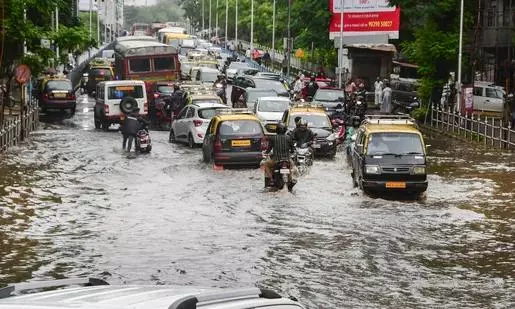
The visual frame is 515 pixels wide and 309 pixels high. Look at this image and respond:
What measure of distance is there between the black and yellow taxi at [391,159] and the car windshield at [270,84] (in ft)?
87.2

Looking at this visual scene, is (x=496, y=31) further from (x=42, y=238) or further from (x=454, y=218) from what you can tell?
(x=42, y=238)

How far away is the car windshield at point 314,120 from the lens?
33.1 metres

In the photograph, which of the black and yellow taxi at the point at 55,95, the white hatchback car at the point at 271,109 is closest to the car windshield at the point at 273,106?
the white hatchback car at the point at 271,109

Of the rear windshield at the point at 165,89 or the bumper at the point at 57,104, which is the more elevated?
the rear windshield at the point at 165,89

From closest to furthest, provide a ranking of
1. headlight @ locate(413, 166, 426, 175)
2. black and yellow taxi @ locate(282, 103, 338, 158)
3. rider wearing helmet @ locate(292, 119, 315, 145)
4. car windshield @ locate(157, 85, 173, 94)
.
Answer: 1. headlight @ locate(413, 166, 426, 175)
2. rider wearing helmet @ locate(292, 119, 315, 145)
3. black and yellow taxi @ locate(282, 103, 338, 158)
4. car windshield @ locate(157, 85, 173, 94)

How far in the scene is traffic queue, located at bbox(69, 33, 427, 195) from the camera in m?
24.1

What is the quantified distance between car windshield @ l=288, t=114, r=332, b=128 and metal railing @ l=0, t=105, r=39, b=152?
8.59m

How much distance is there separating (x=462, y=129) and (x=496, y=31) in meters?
16.7

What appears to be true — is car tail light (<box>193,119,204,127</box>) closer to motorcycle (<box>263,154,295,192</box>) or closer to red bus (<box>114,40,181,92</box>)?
motorcycle (<box>263,154,295,192</box>)

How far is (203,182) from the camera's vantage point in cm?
2673

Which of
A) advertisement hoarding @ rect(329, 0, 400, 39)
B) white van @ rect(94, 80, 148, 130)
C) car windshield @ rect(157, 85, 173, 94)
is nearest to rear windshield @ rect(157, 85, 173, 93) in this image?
car windshield @ rect(157, 85, 173, 94)

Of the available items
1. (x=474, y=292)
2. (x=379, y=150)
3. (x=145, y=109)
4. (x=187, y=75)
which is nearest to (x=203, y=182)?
(x=379, y=150)

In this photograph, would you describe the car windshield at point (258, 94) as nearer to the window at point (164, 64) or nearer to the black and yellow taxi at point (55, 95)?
the window at point (164, 64)

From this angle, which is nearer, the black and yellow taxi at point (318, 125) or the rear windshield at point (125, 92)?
the black and yellow taxi at point (318, 125)
